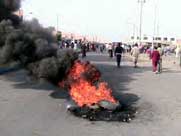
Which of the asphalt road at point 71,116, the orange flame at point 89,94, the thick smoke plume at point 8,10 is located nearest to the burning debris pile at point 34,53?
the asphalt road at point 71,116

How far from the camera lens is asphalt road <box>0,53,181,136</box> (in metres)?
11.5

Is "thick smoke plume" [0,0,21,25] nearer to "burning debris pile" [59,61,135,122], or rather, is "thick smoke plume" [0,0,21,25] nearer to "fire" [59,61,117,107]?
"fire" [59,61,117,107]

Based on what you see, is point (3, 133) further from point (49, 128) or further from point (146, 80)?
point (146, 80)

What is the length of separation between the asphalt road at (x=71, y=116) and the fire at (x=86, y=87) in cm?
59

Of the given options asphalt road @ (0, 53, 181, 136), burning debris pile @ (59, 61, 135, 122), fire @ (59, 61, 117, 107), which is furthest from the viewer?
fire @ (59, 61, 117, 107)

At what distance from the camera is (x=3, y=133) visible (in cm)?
1085

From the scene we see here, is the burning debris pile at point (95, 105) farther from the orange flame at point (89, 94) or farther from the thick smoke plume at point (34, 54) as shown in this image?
the thick smoke plume at point (34, 54)

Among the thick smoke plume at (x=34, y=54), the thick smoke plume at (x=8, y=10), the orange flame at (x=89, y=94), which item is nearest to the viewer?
the orange flame at (x=89, y=94)

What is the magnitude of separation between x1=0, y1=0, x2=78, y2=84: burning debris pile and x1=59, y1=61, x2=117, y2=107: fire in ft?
1.55

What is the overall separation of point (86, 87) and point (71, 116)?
1560 mm

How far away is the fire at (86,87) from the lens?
13502mm

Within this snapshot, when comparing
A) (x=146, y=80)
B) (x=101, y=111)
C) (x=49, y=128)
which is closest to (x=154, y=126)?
(x=101, y=111)

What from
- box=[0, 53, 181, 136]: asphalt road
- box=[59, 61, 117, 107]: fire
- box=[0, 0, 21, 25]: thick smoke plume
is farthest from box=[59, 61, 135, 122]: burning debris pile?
box=[0, 0, 21, 25]: thick smoke plume

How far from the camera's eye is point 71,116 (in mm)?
13188
